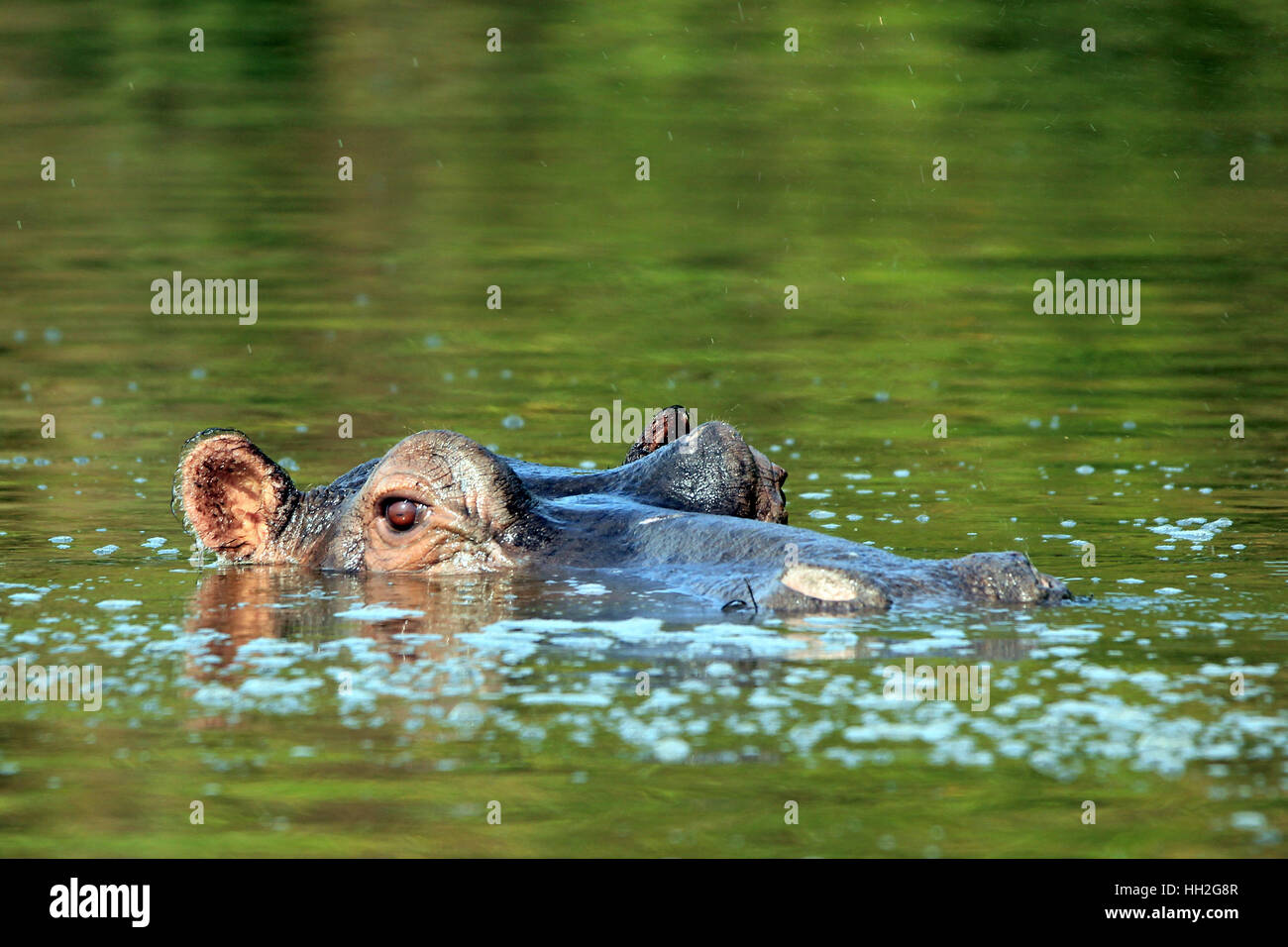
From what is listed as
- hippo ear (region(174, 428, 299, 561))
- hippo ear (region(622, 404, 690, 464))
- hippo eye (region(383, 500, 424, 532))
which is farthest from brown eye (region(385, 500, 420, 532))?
hippo ear (region(622, 404, 690, 464))

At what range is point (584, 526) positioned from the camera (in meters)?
8.88

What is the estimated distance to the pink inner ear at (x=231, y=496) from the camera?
955 cm

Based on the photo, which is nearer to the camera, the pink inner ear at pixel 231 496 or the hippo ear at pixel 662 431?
the pink inner ear at pixel 231 496

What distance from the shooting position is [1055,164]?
29.5 metres

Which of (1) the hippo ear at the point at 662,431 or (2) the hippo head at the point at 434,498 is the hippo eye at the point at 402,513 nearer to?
(2) the hippo head at the point at 434,498

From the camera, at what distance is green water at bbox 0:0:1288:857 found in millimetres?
6102

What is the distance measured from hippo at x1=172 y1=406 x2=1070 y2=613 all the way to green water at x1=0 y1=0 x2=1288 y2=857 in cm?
20

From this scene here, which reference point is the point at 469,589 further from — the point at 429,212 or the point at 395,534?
the point at 429,212

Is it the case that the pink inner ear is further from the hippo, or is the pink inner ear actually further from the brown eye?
the brown eye

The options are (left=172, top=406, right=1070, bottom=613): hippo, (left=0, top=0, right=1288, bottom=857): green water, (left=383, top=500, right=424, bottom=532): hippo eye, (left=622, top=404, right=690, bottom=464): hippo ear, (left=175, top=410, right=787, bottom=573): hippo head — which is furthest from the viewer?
(left=622, top=404, right=690, bottom=464): hippo ear

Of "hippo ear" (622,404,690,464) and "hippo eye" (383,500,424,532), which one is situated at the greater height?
"hippo ear" (622,404,690,464)

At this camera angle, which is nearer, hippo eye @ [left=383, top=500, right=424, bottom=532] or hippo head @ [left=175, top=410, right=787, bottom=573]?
hippo head @ [left=175, top=410, right=787, bottom=573]

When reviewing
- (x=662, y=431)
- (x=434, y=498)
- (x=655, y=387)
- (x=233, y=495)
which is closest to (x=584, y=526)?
(x=434, y=498)

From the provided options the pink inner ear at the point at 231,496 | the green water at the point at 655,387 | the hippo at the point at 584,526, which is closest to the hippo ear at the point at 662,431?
the hippo at the point at 584,526
